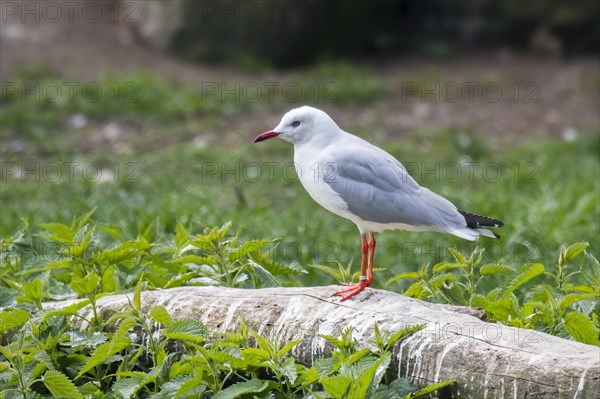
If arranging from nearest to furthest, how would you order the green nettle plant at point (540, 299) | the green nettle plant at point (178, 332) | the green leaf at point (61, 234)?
the green nettle plant at point (178, 332), the green nettle plant at point (540, 299), the green leaf at point (61, 234)

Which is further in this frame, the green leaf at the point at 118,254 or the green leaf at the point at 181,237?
the green leaf at the point at 181,237

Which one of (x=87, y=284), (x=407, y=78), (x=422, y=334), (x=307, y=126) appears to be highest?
(x=407, y=78)

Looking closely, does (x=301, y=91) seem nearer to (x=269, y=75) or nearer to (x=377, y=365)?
(x=269, y=75)

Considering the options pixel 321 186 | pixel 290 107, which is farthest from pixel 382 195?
pixel 290 107

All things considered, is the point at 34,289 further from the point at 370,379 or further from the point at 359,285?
the point at 370,379

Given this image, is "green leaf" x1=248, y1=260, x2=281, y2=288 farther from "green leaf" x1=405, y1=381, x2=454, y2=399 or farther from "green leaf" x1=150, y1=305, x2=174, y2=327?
"green leaf" x1=405, y1=381, x2=454, y2=399

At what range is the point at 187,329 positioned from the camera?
147 inches

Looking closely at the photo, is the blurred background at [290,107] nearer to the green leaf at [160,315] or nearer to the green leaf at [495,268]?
the green leaf at [495,268]

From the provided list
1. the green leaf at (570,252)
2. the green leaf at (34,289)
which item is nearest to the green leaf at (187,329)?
the green leaf at (34,289)

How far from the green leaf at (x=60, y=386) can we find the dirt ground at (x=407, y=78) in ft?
18.6

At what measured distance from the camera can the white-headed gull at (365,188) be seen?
4.32 m

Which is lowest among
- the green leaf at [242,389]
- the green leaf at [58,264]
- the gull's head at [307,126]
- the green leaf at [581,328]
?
the green leaf at [242,389]

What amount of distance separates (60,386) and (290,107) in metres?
6.26

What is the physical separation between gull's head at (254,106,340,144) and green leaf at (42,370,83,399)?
1541 millimetres
